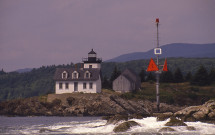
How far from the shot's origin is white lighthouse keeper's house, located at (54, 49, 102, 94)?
77500 millimetres

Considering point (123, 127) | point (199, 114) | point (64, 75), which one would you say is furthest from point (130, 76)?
point (123, 127)

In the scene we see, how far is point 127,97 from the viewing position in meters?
78.2

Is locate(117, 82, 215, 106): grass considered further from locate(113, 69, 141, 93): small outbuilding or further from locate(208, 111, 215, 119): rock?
locate(208, 111, 215, 119): rock

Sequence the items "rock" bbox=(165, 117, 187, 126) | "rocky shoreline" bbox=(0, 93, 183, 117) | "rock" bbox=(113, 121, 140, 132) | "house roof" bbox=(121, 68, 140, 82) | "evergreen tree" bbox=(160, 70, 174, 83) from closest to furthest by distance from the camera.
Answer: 1. "rock" bbox=(113, 121, 140, 132)
2. "rock" bbox=(165, 117, 187, 126)
3. "rocky shoreline" bbox=(0, 93, 183, 117)
4. "house roof" bbox=(121, 68, 140, 82)
5. "evergreen tree" bbox=(160, 70, 174, 83)

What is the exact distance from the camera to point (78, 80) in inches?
3076

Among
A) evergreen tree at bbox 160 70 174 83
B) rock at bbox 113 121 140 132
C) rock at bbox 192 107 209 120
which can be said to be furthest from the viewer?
evergreen tree at bbox 160 70 174 83

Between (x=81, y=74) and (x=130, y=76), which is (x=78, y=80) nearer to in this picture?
(x=81, y=74)

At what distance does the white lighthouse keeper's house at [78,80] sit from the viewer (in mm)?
77500

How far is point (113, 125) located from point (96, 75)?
119 ft

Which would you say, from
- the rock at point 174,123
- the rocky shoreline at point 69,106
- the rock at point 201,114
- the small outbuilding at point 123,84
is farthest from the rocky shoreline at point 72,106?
the rock at point 174,123

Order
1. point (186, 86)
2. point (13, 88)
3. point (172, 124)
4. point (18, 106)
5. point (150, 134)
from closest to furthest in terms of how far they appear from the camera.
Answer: point (150, 134), point (172, 124), point (18, 106), point (186, 86), point (13, 88)

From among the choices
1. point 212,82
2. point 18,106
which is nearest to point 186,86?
point 212,82

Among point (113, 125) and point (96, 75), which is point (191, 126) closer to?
point (113, 125)

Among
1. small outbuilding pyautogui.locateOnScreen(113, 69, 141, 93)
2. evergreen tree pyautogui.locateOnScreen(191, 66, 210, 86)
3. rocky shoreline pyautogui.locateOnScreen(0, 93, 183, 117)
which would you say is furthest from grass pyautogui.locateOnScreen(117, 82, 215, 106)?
rocky shoreline pyautogui.locateOnScreen(0, 93, 183, 117)
